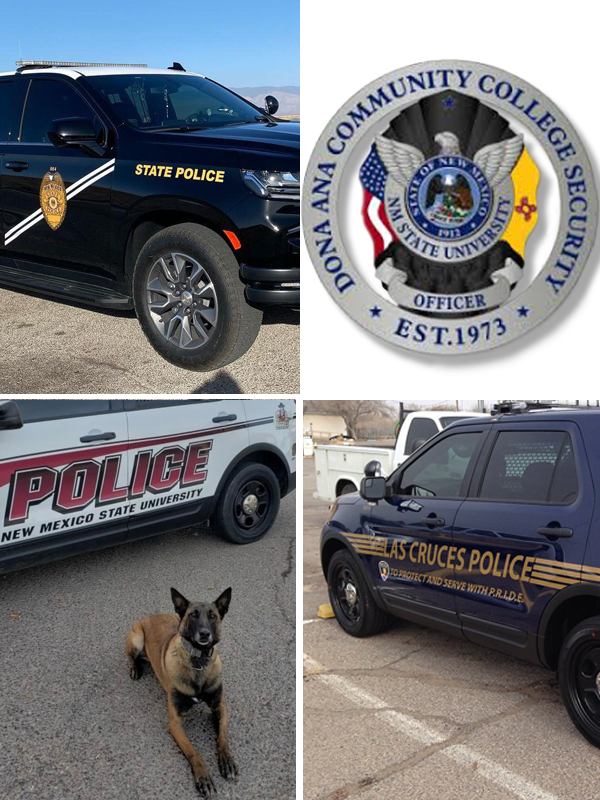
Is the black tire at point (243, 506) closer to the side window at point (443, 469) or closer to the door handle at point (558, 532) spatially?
the side window at point (443, 469)

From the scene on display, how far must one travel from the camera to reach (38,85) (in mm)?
4867

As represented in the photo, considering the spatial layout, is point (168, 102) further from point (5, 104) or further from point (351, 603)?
point (351, 603)

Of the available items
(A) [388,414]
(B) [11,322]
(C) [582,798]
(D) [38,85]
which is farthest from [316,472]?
(C) [582,798]

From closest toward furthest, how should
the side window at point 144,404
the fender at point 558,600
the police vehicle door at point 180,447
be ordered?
the fender at point 558,600, the side window at point 144,404, the police vehicle door at point 180,447

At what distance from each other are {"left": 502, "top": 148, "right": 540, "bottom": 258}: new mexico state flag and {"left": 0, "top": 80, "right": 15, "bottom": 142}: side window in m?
3.64

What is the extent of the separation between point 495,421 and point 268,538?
2010 millimetres

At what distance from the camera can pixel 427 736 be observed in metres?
2.89

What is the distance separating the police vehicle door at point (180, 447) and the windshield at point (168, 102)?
1.49m

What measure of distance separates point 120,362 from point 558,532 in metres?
2.22

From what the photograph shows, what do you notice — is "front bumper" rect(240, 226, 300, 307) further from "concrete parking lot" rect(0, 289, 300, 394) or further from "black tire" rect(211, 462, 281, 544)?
"black tire" rect(211, 462, 281, 544)

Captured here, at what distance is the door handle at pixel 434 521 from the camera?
140 inches

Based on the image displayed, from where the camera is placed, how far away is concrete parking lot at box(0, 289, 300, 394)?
3609 mm

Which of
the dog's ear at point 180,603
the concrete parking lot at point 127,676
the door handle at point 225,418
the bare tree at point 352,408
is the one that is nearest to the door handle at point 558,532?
the bare tree at point 352,408

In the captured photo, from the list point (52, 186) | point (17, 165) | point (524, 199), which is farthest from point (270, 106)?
point (524, 199)
